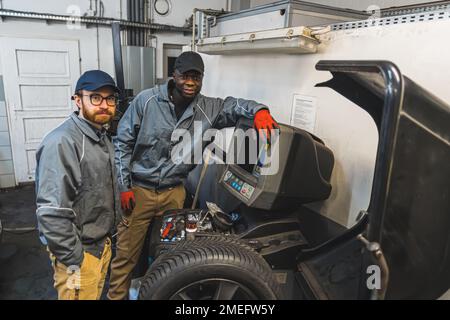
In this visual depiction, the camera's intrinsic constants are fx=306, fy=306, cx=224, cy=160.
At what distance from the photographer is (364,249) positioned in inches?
33.6

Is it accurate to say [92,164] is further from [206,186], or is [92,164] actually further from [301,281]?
[301,281]

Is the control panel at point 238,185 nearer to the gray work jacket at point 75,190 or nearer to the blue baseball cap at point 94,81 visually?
the gray work jacket at point 75,190

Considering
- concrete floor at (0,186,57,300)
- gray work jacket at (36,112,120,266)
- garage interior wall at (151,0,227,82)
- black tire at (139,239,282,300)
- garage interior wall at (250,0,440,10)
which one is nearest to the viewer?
black tire at (139,239,282,300)

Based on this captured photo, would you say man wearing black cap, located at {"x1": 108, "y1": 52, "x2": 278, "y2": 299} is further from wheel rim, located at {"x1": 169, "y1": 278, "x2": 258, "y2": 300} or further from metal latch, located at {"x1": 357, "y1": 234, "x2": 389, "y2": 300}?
metal latch, located at {"x1": 357, "y1": 234, "x2": 389, "y2": 300}

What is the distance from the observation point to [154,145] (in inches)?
76.7

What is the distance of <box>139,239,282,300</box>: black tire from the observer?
101cm

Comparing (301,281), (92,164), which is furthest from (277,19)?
(301,281)

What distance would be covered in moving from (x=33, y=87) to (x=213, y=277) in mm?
4276

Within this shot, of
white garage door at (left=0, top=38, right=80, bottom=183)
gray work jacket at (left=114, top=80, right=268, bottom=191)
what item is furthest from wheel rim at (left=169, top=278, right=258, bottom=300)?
white garage door at (left=0, top=38, right=80, bottom=183)

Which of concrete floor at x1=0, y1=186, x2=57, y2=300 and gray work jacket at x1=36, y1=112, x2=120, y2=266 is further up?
gray work jacket at x1=36, y1=112, x2=120, y2=266

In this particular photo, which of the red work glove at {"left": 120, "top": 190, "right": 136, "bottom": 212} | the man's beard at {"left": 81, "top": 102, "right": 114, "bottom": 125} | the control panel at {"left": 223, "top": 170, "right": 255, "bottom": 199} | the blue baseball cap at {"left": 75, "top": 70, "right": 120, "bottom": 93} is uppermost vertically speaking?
the blue baseball cap at {"left": 75, "top": 70, "right": 120, "bottom": 93}

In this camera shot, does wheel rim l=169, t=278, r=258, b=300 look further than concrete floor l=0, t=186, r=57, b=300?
No

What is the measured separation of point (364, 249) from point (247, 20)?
5.88 feet

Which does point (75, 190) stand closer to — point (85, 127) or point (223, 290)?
point (85, 127)
